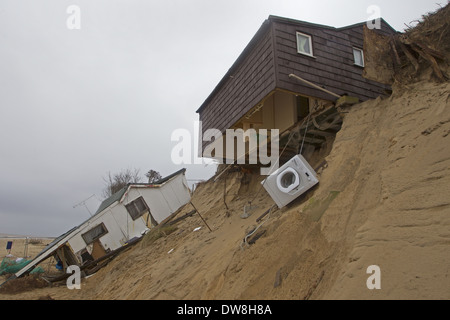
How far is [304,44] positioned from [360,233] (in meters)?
7.30

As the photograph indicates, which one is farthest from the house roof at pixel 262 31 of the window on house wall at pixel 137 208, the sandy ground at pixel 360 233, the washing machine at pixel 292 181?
the window on house wall at pixel 137 208

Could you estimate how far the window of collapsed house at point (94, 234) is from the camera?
13.9 metres

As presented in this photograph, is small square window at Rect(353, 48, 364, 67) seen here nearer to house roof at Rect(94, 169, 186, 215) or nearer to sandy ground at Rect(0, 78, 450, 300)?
sandy ground at Rect(0, 78, 450, 300)

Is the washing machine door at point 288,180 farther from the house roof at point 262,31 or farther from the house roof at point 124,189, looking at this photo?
the house roof at point 124,189

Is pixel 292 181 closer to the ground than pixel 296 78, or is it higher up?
closer to the ground

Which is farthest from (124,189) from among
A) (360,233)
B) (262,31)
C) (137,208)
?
(360,233)

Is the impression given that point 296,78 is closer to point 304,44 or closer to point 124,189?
point 304,44

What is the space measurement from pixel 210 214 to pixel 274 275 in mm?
6871

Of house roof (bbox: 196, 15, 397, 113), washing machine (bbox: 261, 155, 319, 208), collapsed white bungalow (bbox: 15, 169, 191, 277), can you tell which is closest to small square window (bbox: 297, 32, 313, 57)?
house roof (bbox: 196, 15, 397, 113)

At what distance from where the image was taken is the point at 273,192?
→ 688 cm

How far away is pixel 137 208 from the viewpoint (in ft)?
51.1

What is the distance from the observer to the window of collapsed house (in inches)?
547

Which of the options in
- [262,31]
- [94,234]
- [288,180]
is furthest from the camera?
[94,234]

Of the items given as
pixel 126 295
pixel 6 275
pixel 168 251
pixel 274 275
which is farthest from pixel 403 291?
pixel 6 275
